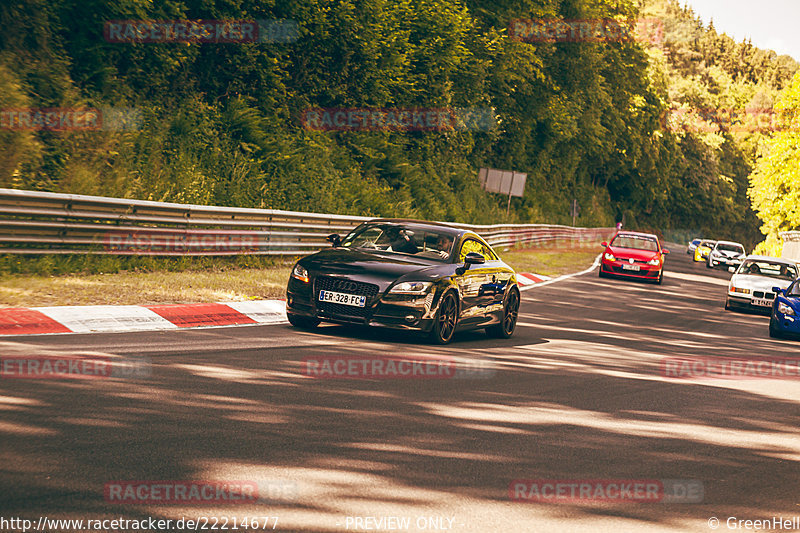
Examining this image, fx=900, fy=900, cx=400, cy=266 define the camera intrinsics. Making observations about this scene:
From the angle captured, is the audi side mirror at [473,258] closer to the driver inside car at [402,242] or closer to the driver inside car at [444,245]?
the driver inside car at [444,245]

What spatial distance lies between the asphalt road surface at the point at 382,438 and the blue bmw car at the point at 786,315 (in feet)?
20.0

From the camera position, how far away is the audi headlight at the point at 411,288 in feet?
Result: 35.2

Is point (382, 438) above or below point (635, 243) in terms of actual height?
below

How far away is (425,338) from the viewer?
11.8m

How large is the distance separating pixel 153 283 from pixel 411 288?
170 inches

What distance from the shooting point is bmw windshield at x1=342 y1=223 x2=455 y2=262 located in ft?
39.1

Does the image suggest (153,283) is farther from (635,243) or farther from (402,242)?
(635,243)

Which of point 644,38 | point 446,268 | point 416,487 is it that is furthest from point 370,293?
point 644,38

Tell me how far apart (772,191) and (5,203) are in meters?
59.2

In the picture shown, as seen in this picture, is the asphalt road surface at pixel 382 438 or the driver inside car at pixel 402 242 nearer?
the asphalt road surface at pixel 382 438

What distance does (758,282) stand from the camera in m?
22.2

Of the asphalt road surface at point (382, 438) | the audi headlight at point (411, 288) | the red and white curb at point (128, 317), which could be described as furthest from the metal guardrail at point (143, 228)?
the audi headlight at point (411, 288)

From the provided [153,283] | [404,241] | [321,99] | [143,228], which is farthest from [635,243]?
[153,283]

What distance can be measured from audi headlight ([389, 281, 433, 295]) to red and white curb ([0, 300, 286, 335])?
211 cm
